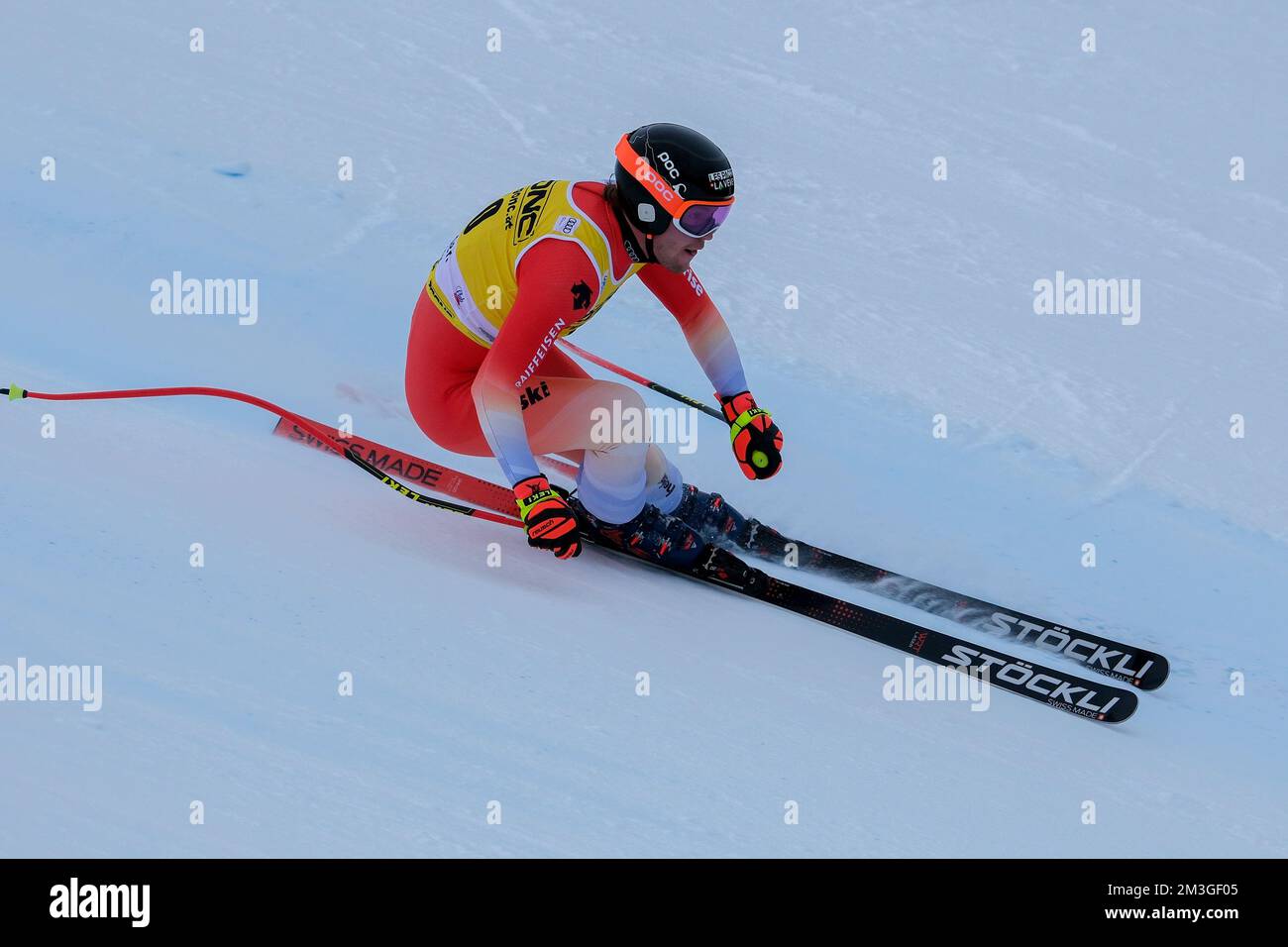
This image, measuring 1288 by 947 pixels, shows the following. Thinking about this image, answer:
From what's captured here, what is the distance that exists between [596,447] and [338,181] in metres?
3.29

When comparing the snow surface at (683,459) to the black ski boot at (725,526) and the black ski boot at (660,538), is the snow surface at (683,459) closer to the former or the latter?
the black ski boot at (660,538)

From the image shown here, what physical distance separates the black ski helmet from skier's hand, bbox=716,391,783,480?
29.2 inches

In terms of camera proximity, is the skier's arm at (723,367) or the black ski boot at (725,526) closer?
the skier's arm at (723,367)

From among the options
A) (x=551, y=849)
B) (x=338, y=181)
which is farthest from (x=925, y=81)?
(x=551, y=849)

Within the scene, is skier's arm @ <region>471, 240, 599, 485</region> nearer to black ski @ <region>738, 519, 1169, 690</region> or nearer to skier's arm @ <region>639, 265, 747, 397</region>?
skier's arm @ <region>639, 265, 747, 397</region>

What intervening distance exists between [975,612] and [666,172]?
171 centimetres

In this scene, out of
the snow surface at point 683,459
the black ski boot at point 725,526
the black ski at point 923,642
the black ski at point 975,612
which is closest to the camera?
the snow surface at point 683,459

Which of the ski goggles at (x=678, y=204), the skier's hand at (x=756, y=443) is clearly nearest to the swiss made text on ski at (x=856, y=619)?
the skier's hand at (x=756, y=443)

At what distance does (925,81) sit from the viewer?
7.50 m

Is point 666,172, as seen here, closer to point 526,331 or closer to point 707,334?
point 526,331

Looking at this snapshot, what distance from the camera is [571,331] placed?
374 centimetres

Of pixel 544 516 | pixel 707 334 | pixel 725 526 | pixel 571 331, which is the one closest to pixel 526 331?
pixel 571 331

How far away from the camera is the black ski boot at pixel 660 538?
13.8 feet

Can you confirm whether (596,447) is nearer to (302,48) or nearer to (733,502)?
(733,502)
